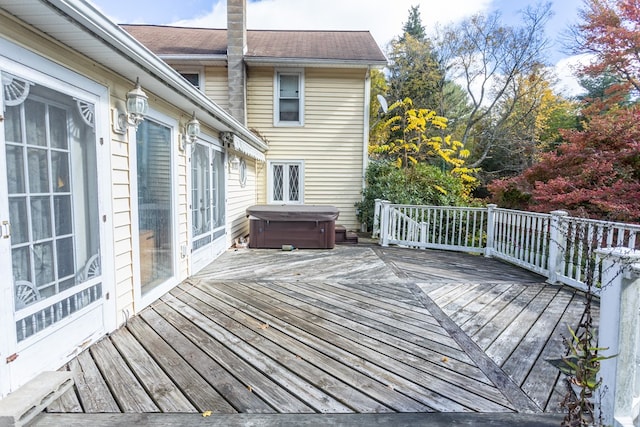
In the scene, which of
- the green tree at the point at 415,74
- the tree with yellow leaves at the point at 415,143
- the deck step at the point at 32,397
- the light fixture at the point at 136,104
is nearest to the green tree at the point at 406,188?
the tree with yellow leaves at the point at 415,143

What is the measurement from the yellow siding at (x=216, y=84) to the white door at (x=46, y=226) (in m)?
6.35

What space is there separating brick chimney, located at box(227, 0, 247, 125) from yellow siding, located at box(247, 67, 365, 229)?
38 centimetres

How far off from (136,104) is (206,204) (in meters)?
2.22

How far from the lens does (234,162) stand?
6.29 m

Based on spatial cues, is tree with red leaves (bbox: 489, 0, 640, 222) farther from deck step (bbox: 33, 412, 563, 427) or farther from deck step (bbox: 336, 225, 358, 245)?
deck step (bbox: 33, 412, 563, 427)

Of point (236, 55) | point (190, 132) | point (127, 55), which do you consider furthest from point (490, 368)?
point (236, 55)

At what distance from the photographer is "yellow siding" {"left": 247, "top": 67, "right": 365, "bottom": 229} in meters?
8.41

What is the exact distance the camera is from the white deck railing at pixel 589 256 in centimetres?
154

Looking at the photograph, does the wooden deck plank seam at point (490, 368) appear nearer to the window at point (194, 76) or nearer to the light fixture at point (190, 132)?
the light fixture at point (190, 132)

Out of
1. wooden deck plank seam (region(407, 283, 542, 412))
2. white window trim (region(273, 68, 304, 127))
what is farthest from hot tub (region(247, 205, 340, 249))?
wooden deck plank seam (region(407, 283, 542, 412))

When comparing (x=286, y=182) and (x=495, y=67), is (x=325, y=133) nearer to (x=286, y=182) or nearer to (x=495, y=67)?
(x=286, y=182)

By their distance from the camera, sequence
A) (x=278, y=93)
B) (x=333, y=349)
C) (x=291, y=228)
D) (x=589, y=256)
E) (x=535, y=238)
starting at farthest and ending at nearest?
1. (x=278, y=93)
2. (x=291, y=228)
3. (x=535, y=238)
4. (x=333, y=349)
5. (x=589, y=256)

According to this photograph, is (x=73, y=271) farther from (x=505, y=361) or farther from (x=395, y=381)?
(x=505, y=361)

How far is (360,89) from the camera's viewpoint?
8547 millimetres
